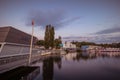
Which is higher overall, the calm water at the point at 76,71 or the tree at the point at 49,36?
the tree at the point at 49,36

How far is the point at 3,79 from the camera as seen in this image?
14500 millimetres

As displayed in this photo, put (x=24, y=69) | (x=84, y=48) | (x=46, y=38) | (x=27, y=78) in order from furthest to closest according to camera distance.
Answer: (x=84, y=48) < (x=46, y=38) < (x=24, y=69) < (x=27, y=78)

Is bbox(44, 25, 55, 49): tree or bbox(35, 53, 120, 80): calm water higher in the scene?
bbox(44, 25, 55, 49): tree

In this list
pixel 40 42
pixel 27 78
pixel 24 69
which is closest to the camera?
pixel 27 78

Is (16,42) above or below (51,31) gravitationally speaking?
below

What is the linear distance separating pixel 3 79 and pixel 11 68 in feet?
16.8

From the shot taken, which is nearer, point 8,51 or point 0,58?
point 0,58

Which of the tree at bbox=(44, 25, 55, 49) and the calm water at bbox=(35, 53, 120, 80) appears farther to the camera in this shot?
the tree at bbox=(44, 25, 55, 49)

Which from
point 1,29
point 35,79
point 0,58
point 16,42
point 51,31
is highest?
point 51,31

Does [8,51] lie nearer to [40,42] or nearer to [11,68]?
[11,68]

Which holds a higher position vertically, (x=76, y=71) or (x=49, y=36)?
(x=49, y=36)

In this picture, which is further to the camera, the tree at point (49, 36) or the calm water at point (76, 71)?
the tree at point (49, 36)

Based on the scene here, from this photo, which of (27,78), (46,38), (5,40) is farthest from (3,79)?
(46,38)

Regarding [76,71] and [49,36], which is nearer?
[76,71]
